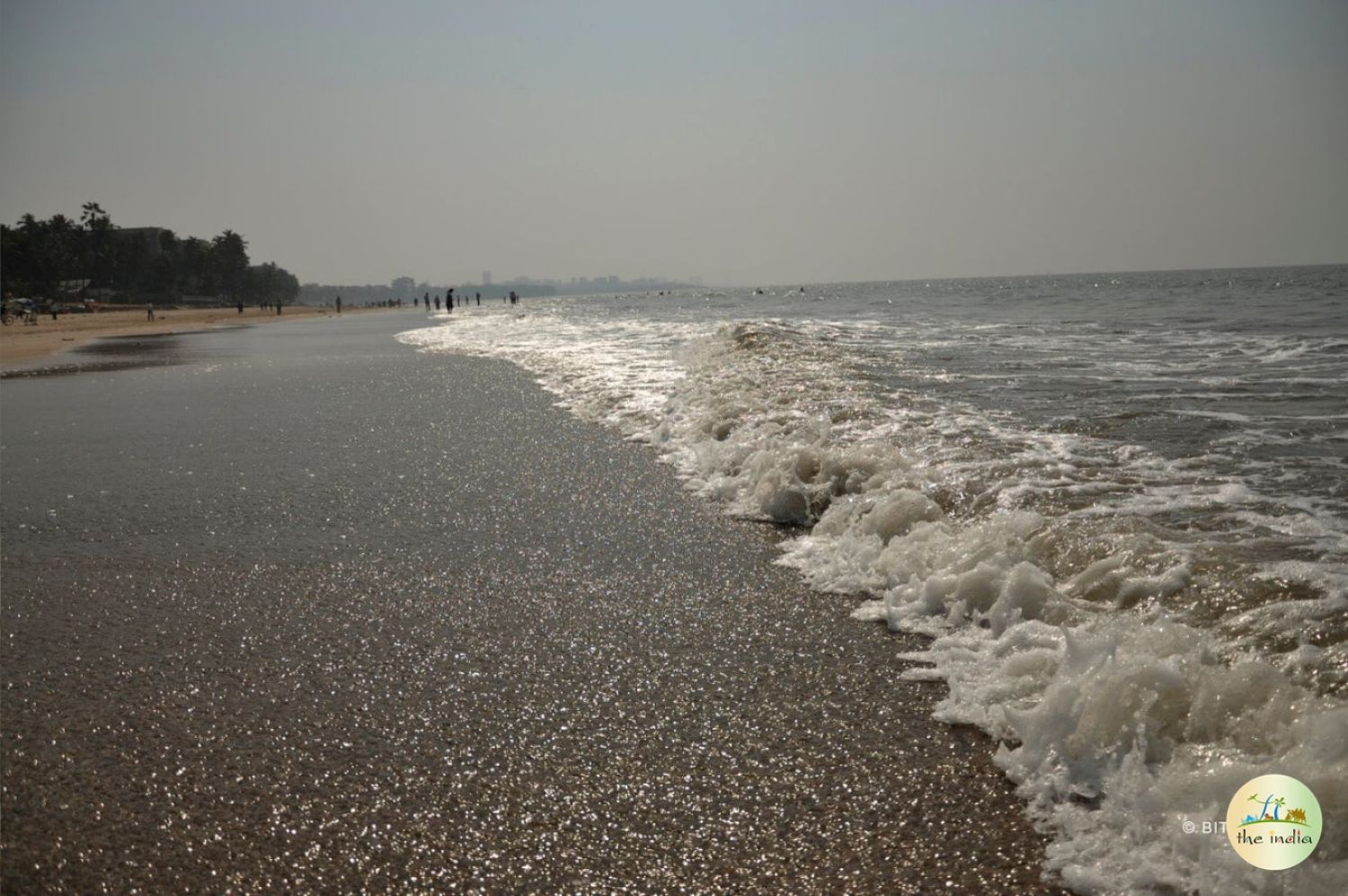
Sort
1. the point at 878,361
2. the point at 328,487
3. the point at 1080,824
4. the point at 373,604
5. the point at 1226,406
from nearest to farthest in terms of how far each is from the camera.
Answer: the point at 1080,824
the point at 373,604
the point at 328,487
the point at 1226,406
the point at 878,361

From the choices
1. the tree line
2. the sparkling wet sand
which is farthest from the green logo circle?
the tree line

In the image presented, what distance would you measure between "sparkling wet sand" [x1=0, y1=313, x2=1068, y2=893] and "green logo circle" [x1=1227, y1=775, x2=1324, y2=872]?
1.74 feet

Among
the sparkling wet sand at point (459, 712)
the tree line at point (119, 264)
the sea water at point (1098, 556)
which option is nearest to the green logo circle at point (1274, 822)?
the sea water at point (1098, 556)

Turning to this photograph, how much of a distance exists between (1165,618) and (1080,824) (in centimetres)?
147

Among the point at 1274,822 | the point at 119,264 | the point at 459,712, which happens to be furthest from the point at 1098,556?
the point at 119,264

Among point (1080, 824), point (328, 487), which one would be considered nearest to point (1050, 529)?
point (1080, 824)

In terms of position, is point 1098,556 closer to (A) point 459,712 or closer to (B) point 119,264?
(A) point 459,712

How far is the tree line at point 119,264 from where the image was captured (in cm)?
9631

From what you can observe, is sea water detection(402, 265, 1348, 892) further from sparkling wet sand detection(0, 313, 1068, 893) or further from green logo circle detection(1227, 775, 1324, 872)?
sparkling wet sand detection(0, 313, 1068, 893)

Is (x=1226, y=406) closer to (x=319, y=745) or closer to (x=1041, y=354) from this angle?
(x=1041, y=354)

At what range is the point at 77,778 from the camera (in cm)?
311

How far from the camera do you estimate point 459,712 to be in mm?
3502

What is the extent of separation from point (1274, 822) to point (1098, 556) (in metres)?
2.18

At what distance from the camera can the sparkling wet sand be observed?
260 cm
